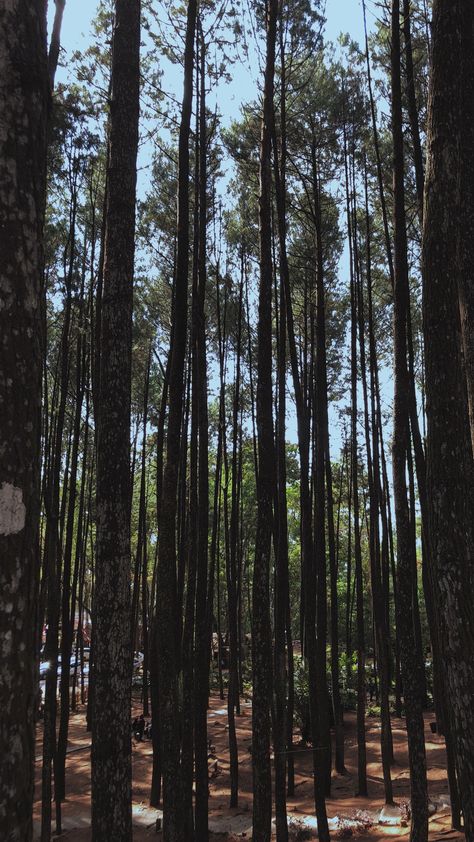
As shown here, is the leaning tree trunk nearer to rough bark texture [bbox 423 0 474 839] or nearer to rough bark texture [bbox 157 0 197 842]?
rough bark texture [bbox 423 0 474 839]

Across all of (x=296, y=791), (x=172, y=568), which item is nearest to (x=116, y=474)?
(x=172, y=568)

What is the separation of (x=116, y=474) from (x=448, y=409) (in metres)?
1.40

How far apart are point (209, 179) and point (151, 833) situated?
7.34 meters

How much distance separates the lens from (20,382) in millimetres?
989


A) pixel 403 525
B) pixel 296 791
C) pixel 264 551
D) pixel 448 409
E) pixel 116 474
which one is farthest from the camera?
pixel 296 791

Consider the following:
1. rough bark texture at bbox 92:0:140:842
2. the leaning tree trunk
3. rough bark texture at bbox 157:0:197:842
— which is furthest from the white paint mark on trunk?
rough bark texture at bbox 157:0:197:842

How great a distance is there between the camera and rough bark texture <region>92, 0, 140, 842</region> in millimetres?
2398

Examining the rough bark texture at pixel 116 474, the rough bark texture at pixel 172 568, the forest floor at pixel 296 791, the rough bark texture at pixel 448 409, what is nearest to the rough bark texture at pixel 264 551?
the rough bark texture at pixel 172 568

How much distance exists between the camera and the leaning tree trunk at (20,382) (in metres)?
0.90

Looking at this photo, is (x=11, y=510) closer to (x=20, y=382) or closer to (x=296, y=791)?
(x=20, y=382)

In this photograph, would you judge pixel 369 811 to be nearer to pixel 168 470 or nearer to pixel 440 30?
pixel 168 470

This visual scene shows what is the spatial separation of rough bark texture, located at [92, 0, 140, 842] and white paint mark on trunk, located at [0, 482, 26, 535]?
1687 millimetres

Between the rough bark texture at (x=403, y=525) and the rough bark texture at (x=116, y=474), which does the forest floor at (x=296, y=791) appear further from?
the rough bark texture at (x=116, y=474)

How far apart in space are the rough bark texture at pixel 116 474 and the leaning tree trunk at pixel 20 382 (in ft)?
5.37
